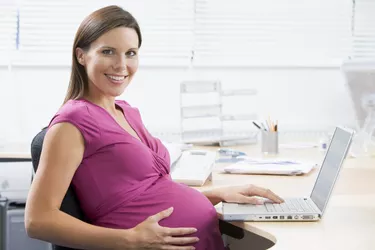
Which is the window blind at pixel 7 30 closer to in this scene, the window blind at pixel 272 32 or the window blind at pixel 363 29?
the window blind at pixel 272 32

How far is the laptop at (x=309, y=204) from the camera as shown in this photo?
155 cm

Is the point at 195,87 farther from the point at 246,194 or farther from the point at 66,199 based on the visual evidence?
the point at 66,199

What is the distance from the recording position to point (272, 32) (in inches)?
143

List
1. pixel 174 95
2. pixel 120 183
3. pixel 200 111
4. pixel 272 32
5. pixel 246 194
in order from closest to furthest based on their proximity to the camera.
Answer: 1. pixel 120 183
2. pixel 246 194
3. pixel 200 111
4. pixel 174 95
5. pixel 272 32

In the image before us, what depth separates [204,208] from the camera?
1648 mm

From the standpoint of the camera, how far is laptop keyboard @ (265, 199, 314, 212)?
62.7 inches

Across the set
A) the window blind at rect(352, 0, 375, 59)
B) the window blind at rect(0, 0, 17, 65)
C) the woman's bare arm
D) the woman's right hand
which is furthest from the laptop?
the window blind at rect(352, 0, 375, 59)

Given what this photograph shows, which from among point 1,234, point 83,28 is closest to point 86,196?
point 83,28

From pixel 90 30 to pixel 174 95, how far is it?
1928 mm

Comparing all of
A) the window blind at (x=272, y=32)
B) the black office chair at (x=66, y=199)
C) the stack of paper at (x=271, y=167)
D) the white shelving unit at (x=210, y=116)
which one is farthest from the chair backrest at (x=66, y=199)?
the window blind at (x=272, y=32)

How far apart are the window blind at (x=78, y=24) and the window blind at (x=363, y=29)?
0.98 m

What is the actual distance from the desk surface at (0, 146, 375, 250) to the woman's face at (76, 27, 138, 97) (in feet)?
1.57

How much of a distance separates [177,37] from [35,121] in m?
0.90

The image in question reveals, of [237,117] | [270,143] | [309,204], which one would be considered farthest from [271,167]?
[237,117]
